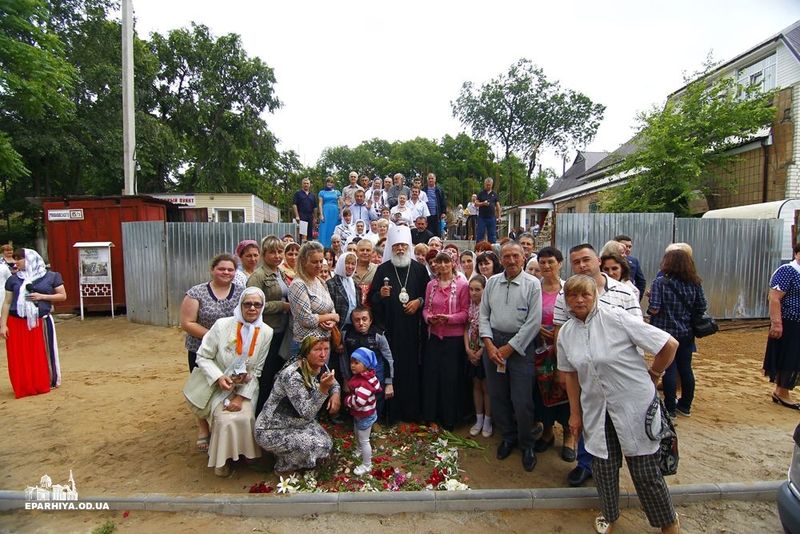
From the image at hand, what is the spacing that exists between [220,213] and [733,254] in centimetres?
2284

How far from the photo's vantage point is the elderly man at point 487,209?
1088cm

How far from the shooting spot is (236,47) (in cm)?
2734

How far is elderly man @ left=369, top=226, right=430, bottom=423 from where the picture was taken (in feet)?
14.8

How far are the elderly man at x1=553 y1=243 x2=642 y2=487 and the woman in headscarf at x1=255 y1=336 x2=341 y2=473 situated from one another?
2076 millimetres

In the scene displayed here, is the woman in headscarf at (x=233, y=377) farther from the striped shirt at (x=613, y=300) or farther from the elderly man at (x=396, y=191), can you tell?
the elderly man at (x=396, y=191)

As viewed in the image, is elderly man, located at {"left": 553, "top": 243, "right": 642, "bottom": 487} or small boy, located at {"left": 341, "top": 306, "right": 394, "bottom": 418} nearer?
elderly man, located at {"left": 553, "top": 243, "right": 642, "bottom": 487}

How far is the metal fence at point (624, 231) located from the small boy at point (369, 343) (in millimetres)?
6528

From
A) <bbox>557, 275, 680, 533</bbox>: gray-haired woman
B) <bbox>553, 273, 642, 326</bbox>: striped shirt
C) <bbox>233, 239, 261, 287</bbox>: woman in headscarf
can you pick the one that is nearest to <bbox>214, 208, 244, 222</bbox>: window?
<bbox>233, 239, 261, 287</bbox>: woman in headscarf

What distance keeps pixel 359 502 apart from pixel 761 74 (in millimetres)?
21494

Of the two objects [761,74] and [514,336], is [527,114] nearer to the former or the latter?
[761,74]

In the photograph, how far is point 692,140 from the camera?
47.4 feet

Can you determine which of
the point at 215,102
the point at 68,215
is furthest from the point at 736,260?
the point at 215,102

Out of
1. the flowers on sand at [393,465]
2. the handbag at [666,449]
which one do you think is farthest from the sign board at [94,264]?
the handbag at [666,449]

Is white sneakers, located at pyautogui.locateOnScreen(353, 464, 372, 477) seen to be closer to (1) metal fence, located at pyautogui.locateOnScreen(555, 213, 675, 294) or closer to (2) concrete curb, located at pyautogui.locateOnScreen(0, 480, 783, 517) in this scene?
(2) concrete curb, located at pyautogui.locateOnScreen(0, 480, 783, 517)
